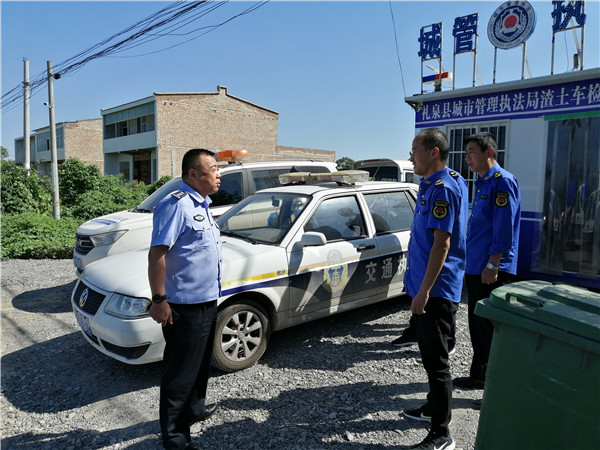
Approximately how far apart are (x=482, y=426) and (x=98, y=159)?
158 ft

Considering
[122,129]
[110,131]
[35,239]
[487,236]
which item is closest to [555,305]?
[487,236]

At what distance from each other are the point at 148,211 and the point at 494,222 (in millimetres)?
5070

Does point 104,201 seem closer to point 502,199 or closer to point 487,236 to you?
point 487,236

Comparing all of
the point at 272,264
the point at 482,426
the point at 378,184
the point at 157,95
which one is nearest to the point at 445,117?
the point at 378,184

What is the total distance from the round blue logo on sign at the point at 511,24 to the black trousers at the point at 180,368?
630 cm

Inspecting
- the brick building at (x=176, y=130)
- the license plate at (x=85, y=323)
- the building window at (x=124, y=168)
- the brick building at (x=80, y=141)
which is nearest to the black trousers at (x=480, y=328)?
the license plate at (x=85, y=323)

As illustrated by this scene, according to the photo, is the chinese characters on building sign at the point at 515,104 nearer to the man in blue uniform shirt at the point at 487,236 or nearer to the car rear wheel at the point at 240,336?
the man in blue uniform shirt at the point at 487,236

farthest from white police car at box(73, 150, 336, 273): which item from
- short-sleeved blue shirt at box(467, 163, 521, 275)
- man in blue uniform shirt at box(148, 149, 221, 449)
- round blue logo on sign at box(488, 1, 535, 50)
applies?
short-sleeved blue shirt at box(467, 163, 521, 275)

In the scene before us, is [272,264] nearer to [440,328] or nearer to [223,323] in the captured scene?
[223,323]

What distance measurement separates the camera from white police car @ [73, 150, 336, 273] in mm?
5832

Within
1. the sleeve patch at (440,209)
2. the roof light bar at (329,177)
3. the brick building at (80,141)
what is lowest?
the sleeve patch at (440,209)

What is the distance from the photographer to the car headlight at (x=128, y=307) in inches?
132

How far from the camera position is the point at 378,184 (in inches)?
198

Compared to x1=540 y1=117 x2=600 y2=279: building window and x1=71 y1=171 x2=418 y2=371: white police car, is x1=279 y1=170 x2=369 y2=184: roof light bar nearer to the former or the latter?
x1=71 y1=171 x2=418 y2=371: white police car
